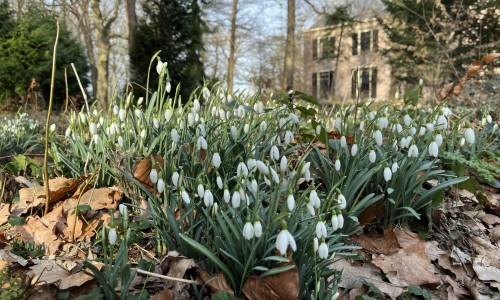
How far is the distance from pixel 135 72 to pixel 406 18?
9425 millimetres

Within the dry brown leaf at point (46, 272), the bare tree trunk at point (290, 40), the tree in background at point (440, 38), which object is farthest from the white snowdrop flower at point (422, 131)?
the bare tree trunk at point (290, 40)

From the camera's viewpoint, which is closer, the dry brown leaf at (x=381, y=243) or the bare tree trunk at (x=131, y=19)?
the dry brown leaf at (x=381, y=243)

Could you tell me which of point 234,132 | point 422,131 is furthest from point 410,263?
point 234,132

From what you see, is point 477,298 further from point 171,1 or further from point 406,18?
point 406,18

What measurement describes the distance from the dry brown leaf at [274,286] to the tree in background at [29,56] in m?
14.1

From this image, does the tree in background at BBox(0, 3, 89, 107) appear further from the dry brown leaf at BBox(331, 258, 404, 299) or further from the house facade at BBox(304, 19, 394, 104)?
the dry brown leaf at BBox(331, 258, 404, 299)

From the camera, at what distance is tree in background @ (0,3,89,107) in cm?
1405

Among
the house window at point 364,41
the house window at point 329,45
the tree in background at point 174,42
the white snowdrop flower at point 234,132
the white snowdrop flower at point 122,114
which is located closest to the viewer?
the white snowdrop flower at point 234,132

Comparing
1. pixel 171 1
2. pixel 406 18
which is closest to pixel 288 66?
pixel 406 18

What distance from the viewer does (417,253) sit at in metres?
2.26

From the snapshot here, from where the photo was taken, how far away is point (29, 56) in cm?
1426

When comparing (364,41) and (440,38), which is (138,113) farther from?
(364,41)

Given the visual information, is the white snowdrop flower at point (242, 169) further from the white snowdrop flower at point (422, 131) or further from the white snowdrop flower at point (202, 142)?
the white snowdrop flower at point (422, 131)

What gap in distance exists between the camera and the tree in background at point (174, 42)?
11898mm
